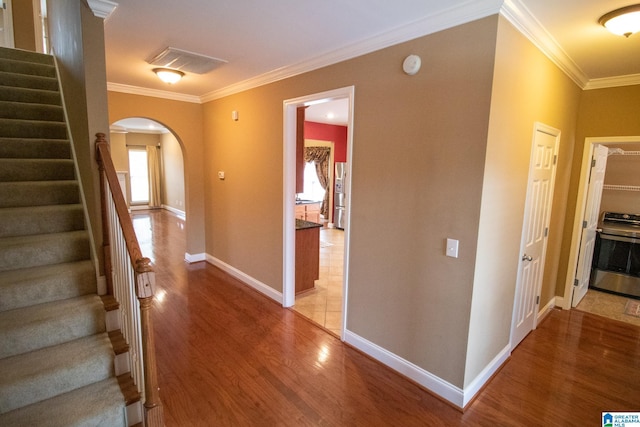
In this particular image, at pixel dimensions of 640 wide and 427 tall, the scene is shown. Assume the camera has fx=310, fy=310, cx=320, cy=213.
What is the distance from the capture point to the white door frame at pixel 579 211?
3.43 metres

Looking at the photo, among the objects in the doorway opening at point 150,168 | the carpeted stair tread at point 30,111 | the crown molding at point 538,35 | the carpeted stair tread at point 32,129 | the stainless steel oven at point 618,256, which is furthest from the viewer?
the doorway opening at point 150,168

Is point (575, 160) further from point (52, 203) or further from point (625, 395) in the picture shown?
point (52, 203)

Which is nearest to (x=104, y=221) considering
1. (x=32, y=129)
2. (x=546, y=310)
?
(x=32, y=129)

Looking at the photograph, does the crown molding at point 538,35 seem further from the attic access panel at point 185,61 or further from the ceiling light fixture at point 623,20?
the attic access panel at point 185,61

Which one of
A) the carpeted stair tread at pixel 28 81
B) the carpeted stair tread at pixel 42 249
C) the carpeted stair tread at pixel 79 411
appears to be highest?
the carpeted stair tread at pixel 28 81

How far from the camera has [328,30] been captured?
2344 mm

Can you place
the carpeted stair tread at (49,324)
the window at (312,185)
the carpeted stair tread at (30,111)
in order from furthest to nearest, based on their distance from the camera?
1. the window at (312,185)
2. the carpeted stair tread at (30,111)
3. the carpeted stair tread at (49,324)

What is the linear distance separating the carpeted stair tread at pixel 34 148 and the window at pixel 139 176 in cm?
812

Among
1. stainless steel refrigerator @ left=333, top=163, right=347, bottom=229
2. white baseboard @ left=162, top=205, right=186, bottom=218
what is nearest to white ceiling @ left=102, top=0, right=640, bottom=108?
stainless steel refrigerator @ left=333, top=163, right=347, bottom=229

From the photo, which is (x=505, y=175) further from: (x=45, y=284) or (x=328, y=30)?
(x=45, y=284)

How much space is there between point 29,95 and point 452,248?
163 inches

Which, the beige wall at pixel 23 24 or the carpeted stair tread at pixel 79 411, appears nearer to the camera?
the carpeted stair tread at pixel 79 411

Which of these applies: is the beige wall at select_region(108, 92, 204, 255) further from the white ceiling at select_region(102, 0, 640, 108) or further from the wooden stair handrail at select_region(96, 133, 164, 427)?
the wooden stair handrail at select_region(96, 133, 164, 427)

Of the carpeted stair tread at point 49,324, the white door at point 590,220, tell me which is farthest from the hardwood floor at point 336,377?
the carpeted stair tread at point 49,324
